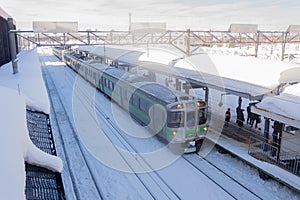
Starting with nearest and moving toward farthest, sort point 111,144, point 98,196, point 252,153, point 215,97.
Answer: point 98,196 → point 252,153 → point 111,144 → point 215,97

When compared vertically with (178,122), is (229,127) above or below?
below

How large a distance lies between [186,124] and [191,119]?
323 mm

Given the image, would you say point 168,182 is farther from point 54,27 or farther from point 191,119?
point 54,27

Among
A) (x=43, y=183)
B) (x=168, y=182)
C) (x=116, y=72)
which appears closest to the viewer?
(x=43, y=183)

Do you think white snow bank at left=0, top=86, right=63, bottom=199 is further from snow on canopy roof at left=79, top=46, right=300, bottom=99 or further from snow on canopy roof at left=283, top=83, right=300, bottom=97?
snow on canopy roof at left=283, top=83, right=300, bottom=97

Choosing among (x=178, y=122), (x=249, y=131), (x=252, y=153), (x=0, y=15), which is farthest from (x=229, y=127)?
(x=0, y=15)

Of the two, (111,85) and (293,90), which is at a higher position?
(293,90)

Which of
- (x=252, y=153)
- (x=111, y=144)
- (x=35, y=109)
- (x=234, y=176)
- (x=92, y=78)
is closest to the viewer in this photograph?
(x=35, y=109)

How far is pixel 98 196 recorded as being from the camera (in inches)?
358

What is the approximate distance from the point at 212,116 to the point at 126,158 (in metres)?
6.86

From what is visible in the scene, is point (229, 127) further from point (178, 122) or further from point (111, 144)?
point (111, 144)

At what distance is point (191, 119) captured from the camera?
11.8 metres

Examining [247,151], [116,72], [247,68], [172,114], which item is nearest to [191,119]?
[172,114]

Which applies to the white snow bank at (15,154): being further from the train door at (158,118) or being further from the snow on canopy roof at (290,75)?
the snow on canopy roof at (290,75)
